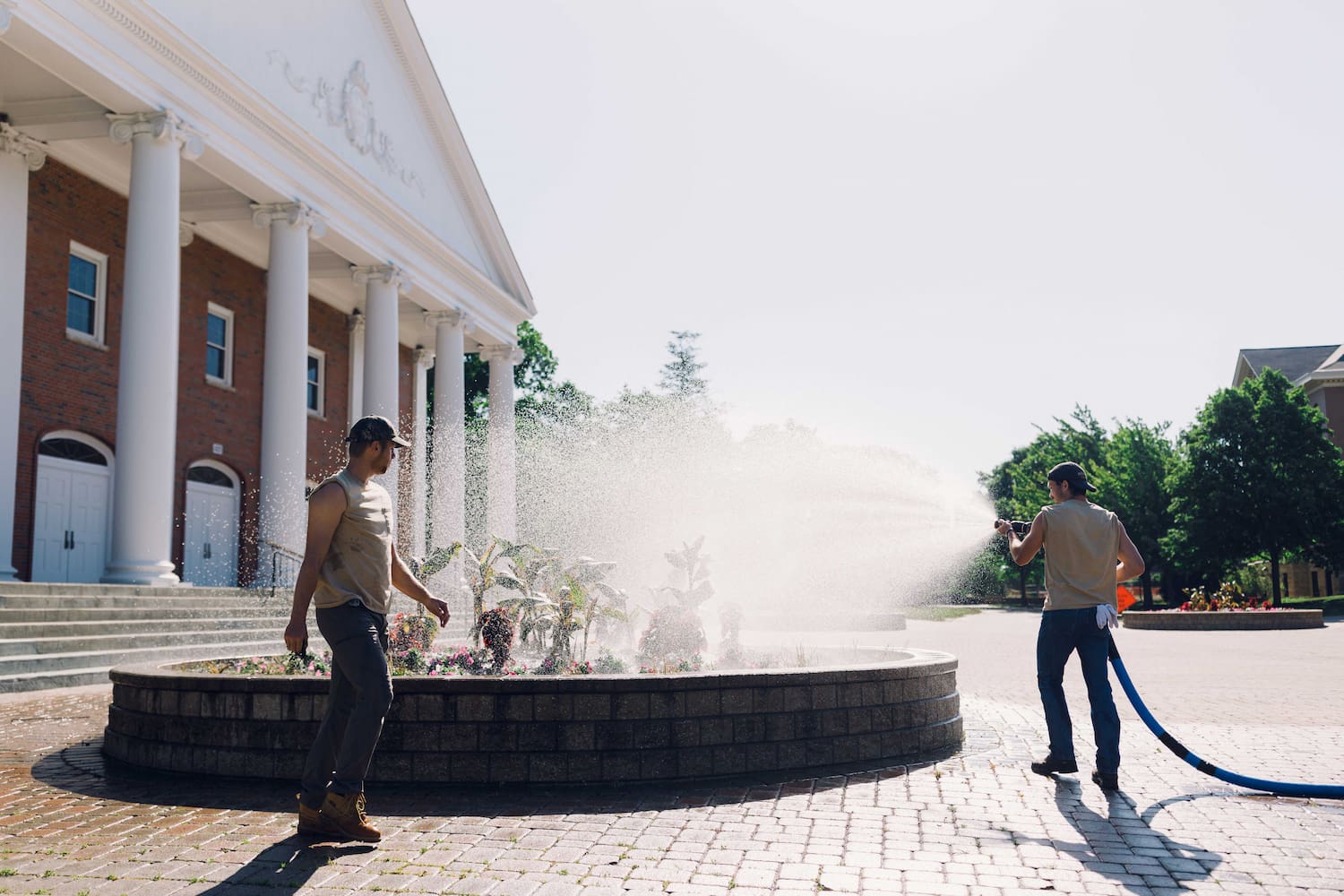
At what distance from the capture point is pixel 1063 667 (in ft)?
20.8

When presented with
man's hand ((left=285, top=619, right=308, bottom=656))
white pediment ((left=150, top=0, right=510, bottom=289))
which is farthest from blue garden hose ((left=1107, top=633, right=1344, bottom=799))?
white pediment ((left=150, top=0, right=510, bottom=289))

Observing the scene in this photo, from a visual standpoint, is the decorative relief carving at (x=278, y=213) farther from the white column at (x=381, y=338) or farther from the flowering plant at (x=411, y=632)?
the flowering plant at (x=411, y=632)

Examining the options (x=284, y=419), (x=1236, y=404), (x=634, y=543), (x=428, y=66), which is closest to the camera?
(x=284, y=419)

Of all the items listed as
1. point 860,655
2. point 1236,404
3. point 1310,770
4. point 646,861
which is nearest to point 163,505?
point 860,655

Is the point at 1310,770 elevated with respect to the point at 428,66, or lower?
lower

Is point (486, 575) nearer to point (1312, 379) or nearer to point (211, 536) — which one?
point (211, 536)

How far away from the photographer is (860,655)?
32.7 feet

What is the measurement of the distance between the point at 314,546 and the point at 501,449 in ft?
94.4

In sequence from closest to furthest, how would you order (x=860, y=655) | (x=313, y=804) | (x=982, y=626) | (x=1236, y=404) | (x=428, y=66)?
1. (x=313, y=804)
2. (x=860, y=655)
3. (x=428, y=66)
4. (x=982, y=626)
5. (x=1236, y=404)

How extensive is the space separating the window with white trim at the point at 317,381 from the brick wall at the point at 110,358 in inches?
25.0

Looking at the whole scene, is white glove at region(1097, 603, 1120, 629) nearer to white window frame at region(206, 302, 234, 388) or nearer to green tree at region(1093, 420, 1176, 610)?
white window frame at region(206, 302, 234, 388)

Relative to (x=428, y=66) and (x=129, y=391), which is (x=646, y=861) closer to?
(x=129, y=391)

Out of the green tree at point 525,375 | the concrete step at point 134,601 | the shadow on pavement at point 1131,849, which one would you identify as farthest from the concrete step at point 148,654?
the green tree at point 525,375

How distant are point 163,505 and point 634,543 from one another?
10.5 metres
